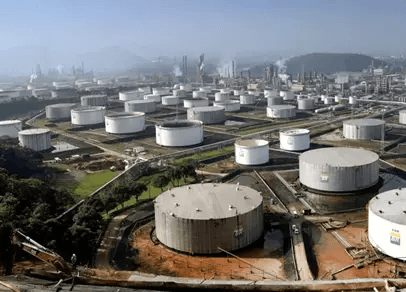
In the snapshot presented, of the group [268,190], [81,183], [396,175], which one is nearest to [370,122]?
[396,175]

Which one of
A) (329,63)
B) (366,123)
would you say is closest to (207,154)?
(366,123)

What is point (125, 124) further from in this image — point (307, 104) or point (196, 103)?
point (307, 104)

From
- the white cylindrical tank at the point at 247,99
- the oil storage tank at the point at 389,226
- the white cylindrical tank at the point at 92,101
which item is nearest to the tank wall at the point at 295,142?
the oil storage tank at the point at 389,226

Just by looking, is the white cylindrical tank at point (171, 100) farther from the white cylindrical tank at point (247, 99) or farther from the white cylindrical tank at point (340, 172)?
the white cylindrical tank at point (340, 172)

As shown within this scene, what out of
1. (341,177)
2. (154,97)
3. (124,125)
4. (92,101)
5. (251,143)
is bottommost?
(341,177)

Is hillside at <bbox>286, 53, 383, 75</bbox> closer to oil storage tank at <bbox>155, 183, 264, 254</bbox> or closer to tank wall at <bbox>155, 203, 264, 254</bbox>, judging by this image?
oil storage tank at <bbox>155, 183, 264, 254</bbox>
